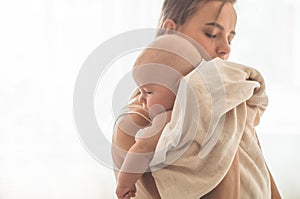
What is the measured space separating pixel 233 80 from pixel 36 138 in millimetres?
986

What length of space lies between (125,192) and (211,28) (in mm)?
258

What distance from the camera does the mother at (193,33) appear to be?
63cm

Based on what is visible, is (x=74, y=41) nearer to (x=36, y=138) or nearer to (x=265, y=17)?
(x=36, y=138)

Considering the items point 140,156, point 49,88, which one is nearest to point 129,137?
point 140,156

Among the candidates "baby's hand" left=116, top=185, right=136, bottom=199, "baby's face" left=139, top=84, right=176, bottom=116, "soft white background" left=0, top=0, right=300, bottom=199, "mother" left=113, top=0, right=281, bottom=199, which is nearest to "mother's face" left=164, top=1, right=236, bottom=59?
"mother" left=113, top=0, right=281, bottom=199

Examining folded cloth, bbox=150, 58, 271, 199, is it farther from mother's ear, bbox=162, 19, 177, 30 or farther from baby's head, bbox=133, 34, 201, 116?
mother's ear, bbox=162, 19, 177, 30

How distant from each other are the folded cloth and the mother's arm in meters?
0.05

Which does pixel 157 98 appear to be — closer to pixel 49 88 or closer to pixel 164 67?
pixel 164 67

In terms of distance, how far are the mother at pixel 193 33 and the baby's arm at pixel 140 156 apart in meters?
0.03

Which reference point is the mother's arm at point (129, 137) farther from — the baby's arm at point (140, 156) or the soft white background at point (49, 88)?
the soft white background at point (49, 88)

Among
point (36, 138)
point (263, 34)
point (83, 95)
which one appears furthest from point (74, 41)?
point (83, 95)

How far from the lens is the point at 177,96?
1.84 ft

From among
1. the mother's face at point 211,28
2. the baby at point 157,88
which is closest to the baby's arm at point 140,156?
the baby at point 157,88

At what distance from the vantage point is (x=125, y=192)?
59 cm
